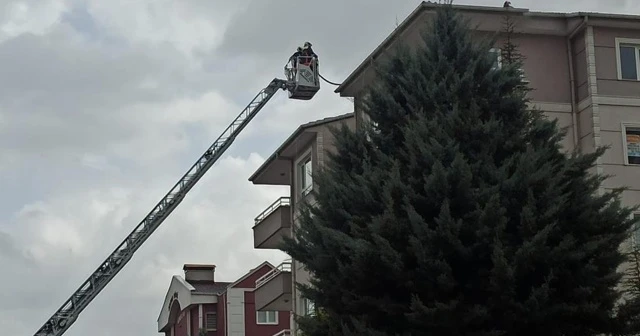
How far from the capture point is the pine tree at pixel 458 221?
19.7 m

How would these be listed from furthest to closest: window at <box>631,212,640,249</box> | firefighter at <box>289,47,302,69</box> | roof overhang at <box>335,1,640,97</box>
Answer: firefighter at <box>289,47,302,69</box> → roof overhang at <box>335,1,640,97</box> → window at <box>631,212,640,249</box>

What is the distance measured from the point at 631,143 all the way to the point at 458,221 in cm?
1264

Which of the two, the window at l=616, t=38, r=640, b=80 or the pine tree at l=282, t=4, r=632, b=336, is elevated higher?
the window at l=616, t=38, r=640, b=80

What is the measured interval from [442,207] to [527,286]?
198 centimetres

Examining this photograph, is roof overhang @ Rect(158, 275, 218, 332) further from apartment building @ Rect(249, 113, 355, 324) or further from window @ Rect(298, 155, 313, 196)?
window @ Rect(298, 155, 313, 196)

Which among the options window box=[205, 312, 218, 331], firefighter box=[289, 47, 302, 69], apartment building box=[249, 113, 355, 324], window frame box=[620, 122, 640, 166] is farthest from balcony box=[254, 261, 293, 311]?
window box=[205, 312, 218, 331]

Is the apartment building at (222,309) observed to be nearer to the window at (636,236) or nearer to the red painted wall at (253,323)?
the red painted wall at (253,323)

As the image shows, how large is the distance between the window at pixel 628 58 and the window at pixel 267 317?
37.6m

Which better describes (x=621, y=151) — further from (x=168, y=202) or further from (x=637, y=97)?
(x=168, y=202)

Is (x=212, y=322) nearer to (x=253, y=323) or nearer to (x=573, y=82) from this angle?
(x=253, y=323)

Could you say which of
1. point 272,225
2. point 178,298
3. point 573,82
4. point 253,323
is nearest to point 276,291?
point 272,225

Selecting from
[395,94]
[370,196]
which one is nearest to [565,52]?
[395,94]

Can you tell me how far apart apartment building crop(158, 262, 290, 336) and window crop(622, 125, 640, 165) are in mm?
33627

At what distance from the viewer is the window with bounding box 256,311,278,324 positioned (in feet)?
216
